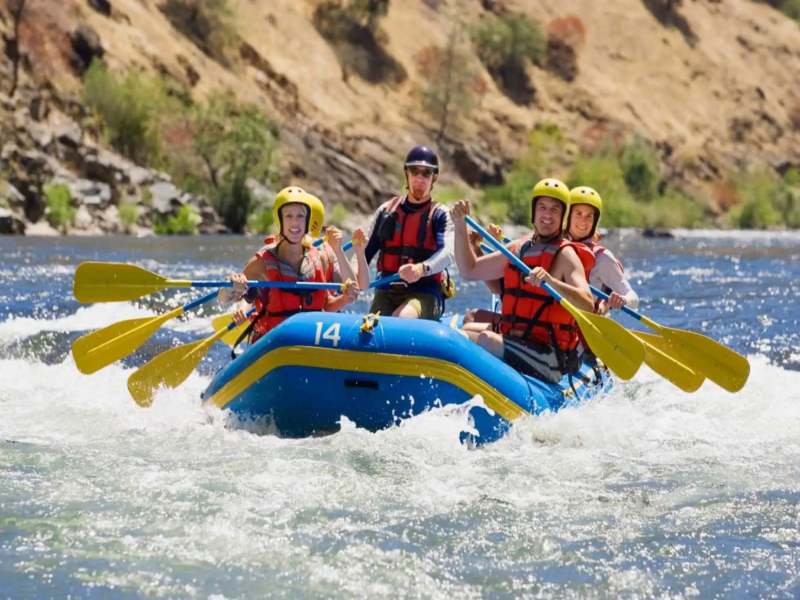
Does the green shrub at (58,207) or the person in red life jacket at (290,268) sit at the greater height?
the person in red life jacket at (290,268)

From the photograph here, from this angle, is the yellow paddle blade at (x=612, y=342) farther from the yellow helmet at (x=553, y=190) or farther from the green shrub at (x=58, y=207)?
the green shrub at (x=58, y=207)

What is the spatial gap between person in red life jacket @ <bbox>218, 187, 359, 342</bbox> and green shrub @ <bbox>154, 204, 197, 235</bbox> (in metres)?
20.4

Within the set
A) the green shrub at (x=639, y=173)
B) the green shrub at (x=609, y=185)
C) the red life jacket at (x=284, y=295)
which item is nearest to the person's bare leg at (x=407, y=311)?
the red life jacket at (x=284, y=295)

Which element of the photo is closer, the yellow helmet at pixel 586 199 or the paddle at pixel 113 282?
the paddle at pixel 113 282

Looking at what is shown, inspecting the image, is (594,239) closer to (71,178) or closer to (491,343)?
(491,343)

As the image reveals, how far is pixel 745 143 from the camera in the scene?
5319 centimetres

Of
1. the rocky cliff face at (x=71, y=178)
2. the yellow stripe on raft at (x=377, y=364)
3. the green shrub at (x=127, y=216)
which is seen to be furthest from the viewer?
the green shrub at (x=127, y=216)

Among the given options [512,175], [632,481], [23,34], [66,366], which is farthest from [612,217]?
[632,481]

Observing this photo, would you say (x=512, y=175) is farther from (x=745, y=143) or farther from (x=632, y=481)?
(x=632, y=481)

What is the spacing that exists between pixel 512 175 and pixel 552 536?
126 feet

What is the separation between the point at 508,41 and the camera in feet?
157

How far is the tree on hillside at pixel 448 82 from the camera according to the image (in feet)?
139

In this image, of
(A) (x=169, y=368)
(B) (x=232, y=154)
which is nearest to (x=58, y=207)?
(B) (x=232, y=154)

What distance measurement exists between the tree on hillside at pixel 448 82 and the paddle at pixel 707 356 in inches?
1406
